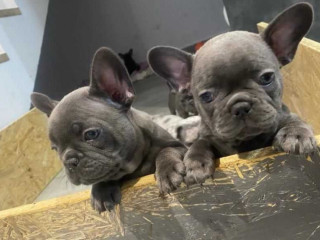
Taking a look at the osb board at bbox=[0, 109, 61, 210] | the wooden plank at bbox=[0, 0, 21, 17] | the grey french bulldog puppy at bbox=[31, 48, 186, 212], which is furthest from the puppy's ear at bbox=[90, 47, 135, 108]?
the wooden plank at bbox=[0, 0, 21, 17]

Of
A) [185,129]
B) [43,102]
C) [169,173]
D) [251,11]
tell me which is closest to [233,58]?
[169,173]

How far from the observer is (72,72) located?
6785 mm

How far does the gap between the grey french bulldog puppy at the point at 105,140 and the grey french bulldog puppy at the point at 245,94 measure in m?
0.17

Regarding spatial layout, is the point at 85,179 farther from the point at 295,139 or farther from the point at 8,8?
the point at 8,8

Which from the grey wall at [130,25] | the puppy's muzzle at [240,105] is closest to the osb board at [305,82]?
the puppy's muzzle at [240,105]

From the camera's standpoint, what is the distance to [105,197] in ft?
5.33

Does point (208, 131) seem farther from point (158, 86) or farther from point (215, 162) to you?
point (158, 86)

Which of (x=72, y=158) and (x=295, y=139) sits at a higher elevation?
(x=72, y=158)

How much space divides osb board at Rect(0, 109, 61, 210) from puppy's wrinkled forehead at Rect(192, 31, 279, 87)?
2.28 m

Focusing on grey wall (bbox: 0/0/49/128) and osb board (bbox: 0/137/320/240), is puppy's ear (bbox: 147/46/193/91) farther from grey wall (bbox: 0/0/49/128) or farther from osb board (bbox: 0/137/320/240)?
grey wall (bbox: 0/0/49/128)

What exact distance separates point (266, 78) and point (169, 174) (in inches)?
20.1

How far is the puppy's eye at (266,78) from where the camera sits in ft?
4.95

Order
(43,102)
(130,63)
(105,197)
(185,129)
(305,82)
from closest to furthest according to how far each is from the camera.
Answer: (105,197) < (43,102) < (305,82) < (185,129) < (130,63)

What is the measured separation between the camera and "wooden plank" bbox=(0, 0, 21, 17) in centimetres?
364
